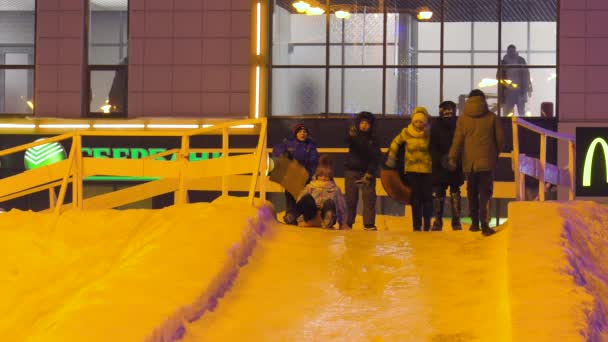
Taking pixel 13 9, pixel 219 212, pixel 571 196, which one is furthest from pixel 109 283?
pixel 13 9

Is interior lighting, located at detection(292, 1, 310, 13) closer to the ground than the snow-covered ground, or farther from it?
farther from it

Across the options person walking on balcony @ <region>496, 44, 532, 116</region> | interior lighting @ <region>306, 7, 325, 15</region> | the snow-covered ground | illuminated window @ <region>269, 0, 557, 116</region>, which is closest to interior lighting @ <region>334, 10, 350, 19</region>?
illuminated window @ <region>269, 0, 557, 116</region>

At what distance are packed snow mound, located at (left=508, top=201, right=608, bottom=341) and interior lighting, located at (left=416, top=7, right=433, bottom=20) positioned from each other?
35.8 feet

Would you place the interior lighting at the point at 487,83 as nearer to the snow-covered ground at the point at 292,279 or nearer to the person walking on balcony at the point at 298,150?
the person walking on balcony at the point at 298,150

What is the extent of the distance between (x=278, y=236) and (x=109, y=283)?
299 cm

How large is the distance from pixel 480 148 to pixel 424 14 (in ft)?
33.4

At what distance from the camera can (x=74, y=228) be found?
13570mm

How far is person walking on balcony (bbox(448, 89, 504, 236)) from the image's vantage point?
1279cm

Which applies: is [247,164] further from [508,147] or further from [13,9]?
[13,9]

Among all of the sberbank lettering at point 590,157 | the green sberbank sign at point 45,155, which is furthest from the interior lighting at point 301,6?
the sberbank lettering at point 590,157

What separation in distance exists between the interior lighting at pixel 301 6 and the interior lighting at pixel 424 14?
6.79 feet

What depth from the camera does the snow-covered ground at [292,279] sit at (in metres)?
8.98

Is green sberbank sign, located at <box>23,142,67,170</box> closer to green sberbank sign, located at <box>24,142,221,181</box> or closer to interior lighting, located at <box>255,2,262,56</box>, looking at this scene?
green sberbank sign, located at <box>24,142,221,181</box>

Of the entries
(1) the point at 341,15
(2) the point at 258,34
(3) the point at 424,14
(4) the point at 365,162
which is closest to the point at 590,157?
(4) the point at 365,162
